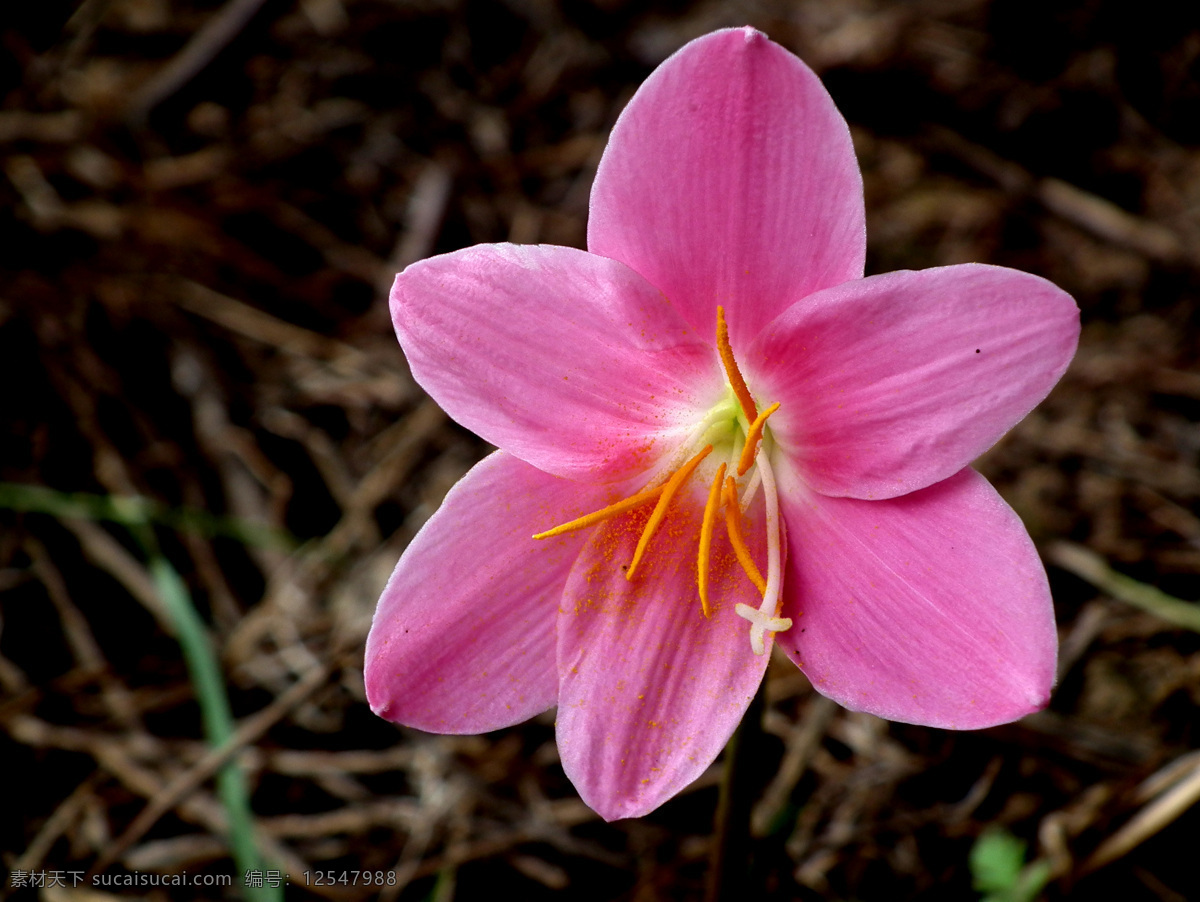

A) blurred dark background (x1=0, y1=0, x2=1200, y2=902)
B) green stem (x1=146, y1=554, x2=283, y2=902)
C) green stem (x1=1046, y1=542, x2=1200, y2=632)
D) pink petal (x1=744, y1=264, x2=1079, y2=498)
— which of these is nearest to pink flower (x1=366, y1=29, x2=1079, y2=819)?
pink petal (x1=744, y1=264, x2=1079, y2=498)

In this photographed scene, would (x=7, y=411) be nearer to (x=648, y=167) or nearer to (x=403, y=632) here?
(x=403, y=632)

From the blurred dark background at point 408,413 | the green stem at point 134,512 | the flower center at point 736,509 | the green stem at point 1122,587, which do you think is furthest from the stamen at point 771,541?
the green stem at point 134,512

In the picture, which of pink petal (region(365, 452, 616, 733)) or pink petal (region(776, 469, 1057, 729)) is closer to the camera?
pink petal (region(776, 469, 1057, 729))

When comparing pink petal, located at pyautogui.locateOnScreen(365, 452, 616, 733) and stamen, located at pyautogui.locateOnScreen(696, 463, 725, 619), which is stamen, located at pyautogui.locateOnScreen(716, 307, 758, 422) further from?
pink petal, located at pyautogui.locateOnScreen(365, 452, 616, 733)

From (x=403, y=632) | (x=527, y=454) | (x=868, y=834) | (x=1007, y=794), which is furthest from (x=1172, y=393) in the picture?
(x=403, y=632)

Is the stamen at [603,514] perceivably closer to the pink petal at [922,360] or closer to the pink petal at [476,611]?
the pink petal at [476,611]
